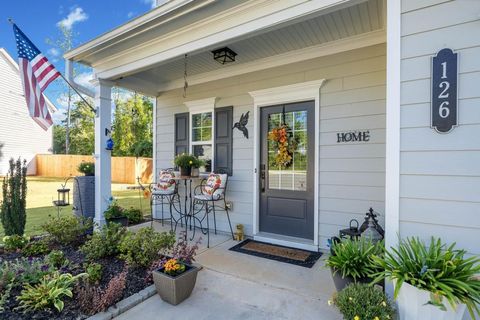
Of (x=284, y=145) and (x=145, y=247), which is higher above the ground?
(x=284, y=145)

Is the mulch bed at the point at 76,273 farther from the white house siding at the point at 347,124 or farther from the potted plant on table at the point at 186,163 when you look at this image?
the white house siding at the point at 347,124

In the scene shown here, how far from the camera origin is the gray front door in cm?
358

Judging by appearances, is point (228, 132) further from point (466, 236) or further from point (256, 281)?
point (466, 236)

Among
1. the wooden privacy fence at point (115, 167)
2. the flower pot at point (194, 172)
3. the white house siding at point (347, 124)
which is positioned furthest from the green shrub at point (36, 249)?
the wooden privacy fence at point (115, 167)

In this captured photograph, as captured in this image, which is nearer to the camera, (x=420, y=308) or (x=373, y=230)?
(x=420, y=308)

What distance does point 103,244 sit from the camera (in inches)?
116

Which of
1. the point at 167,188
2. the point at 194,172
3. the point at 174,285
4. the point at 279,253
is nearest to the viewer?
the point at 174,285

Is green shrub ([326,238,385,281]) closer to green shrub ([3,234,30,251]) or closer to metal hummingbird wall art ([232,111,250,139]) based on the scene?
metal hummingbird wall art ([232,111,250,139])

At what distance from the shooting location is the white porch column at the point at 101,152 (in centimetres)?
410

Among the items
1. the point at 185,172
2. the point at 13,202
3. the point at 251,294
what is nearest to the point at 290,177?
the point at 185,172

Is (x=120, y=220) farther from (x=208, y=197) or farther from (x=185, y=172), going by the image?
(x=208, y=197)

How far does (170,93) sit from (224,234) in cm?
292

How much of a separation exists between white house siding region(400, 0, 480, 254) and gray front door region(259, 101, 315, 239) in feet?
5.60

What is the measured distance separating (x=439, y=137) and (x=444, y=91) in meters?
0.31
